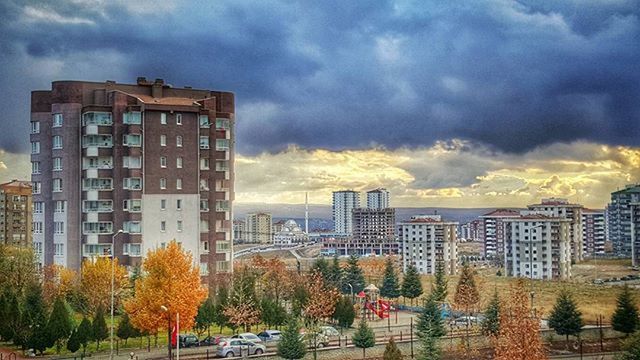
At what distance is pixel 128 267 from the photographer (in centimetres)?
5491

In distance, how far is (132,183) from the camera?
55.8 meters

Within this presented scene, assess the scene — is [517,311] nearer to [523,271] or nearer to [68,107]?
[68,107]

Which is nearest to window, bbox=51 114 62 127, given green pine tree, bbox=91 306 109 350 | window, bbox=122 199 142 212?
window, bbox=122 199 142 212

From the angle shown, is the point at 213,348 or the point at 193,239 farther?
the point at 193,239

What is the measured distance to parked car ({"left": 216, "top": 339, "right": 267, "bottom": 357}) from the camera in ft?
125

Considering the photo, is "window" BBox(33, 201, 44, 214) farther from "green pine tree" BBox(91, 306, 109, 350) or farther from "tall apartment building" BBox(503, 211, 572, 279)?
"tall apartment building" BBox(503, 211, 572, 279)

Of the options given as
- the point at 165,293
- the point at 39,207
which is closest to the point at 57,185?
the point at 39,207

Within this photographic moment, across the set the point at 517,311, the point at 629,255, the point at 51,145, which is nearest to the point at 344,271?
the point at 51,145

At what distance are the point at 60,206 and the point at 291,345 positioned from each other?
95.1ft

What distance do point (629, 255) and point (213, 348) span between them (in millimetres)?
118161

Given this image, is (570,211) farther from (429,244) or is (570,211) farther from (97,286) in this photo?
(97,286)

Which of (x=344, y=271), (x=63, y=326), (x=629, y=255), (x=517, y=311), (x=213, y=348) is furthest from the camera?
(x=629, y=255)

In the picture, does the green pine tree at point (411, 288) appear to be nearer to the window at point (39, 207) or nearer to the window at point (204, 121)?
the window at point (204, 121)

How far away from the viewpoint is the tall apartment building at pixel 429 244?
136 m
